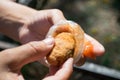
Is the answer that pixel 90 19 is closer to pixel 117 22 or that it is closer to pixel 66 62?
pixel 117 22

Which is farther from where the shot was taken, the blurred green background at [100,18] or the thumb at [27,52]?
the blurred green background at [100,18]

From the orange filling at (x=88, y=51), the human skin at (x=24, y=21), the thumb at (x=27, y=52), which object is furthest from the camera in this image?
the human skin at (x=24, y=21)

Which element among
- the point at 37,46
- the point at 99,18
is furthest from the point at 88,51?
the point at 99,18

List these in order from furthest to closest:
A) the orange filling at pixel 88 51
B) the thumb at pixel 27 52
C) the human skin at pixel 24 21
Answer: the human skin at pixel 24 21 < the orange filling at pixel 88 51 < the thumb at pixel 27 52

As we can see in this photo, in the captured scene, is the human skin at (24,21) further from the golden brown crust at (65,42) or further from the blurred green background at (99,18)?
the blurred green background at (99,18)

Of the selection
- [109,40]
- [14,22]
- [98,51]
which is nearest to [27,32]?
[14,22]

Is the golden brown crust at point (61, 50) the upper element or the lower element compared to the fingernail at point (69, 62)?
upper

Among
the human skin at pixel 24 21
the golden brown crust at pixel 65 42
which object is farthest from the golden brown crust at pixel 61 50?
the human skin at pixel 24 21
